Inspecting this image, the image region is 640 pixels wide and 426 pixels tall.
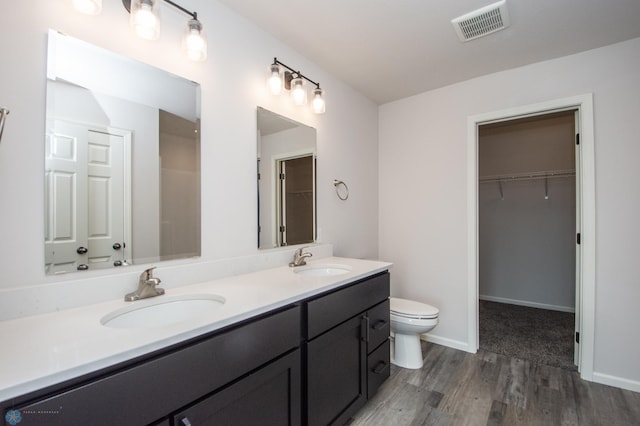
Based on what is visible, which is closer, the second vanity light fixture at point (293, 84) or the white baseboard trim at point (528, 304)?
the second vanity light fixture at point (293, 84)

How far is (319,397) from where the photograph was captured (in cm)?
136

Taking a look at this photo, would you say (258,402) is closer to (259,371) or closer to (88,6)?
(259,371)

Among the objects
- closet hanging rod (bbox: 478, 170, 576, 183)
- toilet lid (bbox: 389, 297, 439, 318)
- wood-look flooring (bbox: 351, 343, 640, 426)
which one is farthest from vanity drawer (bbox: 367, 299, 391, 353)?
closet hanging rod (bbox: 478, 170, 576, 183)

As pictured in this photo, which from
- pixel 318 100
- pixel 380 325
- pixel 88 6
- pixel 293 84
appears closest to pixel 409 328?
pixel 380 325

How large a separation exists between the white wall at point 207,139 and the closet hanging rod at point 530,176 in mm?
2001

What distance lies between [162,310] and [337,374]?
0.90 m

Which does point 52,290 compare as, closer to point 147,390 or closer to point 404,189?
point 147,390

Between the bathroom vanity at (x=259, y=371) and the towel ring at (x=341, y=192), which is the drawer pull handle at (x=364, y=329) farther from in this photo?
the towel ring at (x=341, y=192)

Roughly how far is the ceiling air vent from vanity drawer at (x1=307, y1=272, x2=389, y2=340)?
1.64 m

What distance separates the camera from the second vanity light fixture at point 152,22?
3.65 ft

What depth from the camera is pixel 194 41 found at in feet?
4.50

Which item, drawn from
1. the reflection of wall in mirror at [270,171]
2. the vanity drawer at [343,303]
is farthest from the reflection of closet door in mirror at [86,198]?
the vanity drawer at [343,303]

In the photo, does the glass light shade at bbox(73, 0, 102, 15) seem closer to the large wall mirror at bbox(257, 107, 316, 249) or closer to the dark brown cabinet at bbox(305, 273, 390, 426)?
the large wall mirror at bbox(257, 107, 316, 249)

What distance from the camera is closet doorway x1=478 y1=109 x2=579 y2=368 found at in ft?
11.1
